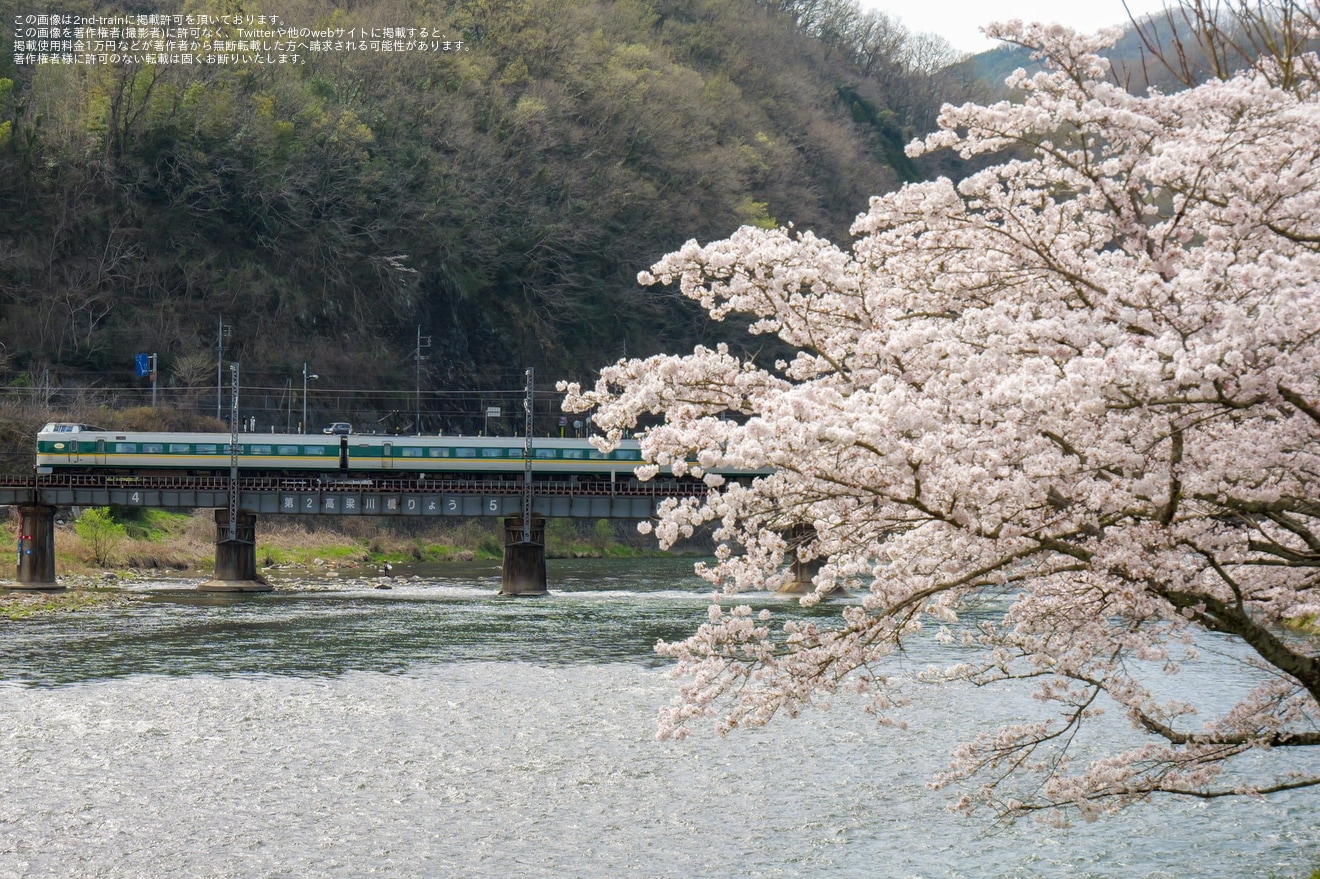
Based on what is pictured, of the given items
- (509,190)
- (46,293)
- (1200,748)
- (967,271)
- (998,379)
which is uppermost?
(509,190)

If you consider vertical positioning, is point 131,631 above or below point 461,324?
below

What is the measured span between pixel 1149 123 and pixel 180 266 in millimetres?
85336

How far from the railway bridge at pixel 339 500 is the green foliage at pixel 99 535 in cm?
365

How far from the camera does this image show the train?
6450 centimetres

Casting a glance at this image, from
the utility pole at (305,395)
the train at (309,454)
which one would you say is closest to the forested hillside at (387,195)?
the utility pole at (305,395)

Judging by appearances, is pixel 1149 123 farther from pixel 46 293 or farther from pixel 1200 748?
pixel 46 293

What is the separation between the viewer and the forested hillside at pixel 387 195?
8600 centimetres

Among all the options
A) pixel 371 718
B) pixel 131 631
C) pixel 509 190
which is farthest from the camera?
pixel 509 190

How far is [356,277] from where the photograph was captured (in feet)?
310

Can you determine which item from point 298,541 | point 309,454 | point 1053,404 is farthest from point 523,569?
point 1053,404

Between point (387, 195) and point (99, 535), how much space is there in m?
37.5

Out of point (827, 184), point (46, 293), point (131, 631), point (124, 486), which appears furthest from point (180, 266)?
point (827, 184)

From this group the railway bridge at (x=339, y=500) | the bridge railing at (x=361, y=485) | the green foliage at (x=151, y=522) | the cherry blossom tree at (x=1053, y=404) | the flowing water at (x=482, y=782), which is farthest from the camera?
the green foliage at (x=151, y=522)

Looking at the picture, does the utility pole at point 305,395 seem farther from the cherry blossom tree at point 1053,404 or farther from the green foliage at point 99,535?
the cherry blossom tree at point 1053,404
